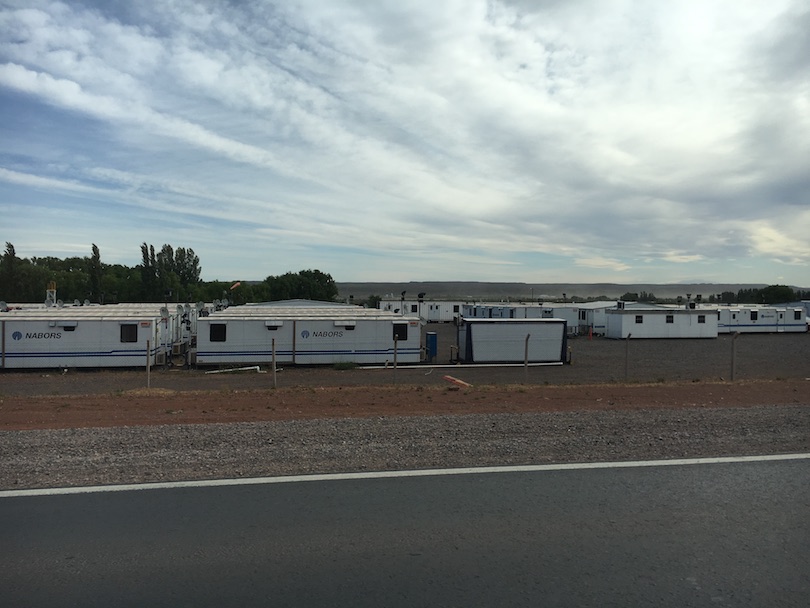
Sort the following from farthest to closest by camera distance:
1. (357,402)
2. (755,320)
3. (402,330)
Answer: (755,320)
(402,330)
(357,402)

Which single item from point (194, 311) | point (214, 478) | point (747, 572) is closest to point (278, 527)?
point (214, 478)

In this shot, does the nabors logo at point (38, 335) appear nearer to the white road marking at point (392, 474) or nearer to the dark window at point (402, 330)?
the dark window at point (402, 330)

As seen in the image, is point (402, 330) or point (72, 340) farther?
point (402, 330)

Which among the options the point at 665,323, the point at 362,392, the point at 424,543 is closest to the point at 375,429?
the point at 424,543

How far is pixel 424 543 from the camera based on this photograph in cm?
499

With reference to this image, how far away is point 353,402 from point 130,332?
15202 millimetres

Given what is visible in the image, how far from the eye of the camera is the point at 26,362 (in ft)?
82.2

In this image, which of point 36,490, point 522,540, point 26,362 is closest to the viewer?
point 522,540

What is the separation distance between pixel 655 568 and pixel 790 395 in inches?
485

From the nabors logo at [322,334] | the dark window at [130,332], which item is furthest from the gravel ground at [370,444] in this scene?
the dark window at [130,332]

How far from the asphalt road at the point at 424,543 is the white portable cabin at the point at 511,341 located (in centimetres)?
2118

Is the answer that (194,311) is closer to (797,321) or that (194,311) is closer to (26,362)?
(26,362)

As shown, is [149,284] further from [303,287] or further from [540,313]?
[540,313]

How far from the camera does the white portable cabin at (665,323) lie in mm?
46438
